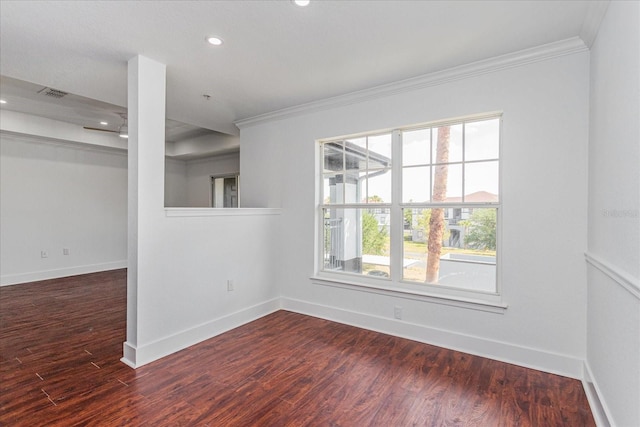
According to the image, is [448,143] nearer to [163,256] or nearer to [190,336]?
[163,256]

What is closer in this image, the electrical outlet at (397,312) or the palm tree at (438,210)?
the palm tree at (438,210)

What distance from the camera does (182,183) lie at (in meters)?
7.96

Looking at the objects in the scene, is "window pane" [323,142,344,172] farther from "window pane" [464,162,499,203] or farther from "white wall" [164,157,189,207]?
"white wall" [164,157,189,207]

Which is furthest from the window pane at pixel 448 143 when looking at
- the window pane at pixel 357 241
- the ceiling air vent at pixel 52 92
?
the ceiling air vent at pixel 52 92

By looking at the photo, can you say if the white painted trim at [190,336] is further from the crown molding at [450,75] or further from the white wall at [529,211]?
the crown molding at [450,75]

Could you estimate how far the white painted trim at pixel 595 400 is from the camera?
5.82 feet

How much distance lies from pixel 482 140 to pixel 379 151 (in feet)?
3.38

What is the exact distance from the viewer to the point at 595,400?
1991mm

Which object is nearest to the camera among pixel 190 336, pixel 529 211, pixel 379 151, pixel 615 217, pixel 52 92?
pixel 615 217

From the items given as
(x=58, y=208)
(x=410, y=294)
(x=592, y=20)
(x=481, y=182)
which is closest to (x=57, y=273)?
(x=58, y=208)

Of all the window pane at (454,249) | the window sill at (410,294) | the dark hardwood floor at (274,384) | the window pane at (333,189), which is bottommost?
the dark hardwood floor at (274,384)

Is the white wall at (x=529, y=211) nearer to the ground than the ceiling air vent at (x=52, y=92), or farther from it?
nearer to the ground

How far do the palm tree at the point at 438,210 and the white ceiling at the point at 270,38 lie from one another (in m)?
0.69

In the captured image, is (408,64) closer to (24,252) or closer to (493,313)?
(493,313)
